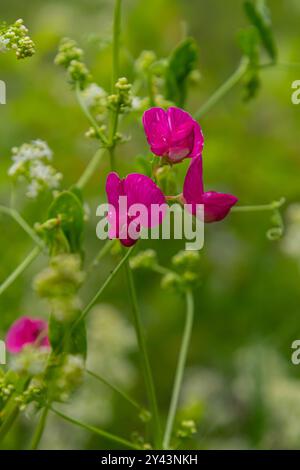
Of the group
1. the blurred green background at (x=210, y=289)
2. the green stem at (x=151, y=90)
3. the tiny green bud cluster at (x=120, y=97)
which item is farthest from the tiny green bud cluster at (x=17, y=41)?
the blurred green background at (x=210, y=289)

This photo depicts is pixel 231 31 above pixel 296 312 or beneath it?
above

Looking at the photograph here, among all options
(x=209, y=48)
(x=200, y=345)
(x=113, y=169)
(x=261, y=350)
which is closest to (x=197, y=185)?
(x=113, y=169)

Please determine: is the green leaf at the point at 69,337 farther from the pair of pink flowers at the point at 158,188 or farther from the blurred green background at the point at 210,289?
the blurred green background at the point at 210,289

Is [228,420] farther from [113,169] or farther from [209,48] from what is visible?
[209,48]

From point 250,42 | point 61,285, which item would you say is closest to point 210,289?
point 250,42

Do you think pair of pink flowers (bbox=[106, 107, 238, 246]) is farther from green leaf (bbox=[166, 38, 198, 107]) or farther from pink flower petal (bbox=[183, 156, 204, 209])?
green leaf (bbox=[166, 38, 198, 107])

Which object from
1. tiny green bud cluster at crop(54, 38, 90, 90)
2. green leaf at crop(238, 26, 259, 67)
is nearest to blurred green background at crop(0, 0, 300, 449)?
green leaf at crop(238, 26, 259, 67)

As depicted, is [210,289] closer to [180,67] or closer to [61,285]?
[180,67]
